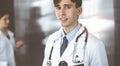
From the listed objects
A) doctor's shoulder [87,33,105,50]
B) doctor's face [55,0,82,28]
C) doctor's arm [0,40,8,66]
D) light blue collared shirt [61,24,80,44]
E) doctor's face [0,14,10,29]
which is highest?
doctor's face [55,0,82,28]

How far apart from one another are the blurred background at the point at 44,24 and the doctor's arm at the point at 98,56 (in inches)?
1.5

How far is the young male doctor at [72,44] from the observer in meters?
1.67

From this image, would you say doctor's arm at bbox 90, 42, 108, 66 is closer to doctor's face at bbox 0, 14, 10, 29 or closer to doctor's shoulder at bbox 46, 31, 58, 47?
doctor's shoulder at bbox 46, 31, 58, 47

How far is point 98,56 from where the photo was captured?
5.39ft

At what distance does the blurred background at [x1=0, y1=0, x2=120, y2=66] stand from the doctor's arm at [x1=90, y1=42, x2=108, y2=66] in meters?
0.04

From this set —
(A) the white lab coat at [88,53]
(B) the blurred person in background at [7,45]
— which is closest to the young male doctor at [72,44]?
(A) the white lab coat at [88,53]

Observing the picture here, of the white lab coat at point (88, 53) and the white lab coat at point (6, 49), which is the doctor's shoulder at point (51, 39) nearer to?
the white lab coat at point (88, 53)

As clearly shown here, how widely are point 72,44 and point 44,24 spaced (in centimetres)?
22

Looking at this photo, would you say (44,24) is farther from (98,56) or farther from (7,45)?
(98,56)

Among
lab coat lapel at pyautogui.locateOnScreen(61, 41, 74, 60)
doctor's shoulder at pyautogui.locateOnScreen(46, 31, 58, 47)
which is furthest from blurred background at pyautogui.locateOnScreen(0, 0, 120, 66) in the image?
lab coat lapel at pyautogui.locateOnScreen(61, 41, 74, 60)

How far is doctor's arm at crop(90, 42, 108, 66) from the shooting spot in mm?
1646

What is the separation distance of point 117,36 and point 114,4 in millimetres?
187

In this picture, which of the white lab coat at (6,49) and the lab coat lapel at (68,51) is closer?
the lab coat lapel at (68,51)

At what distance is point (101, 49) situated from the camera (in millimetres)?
1677
